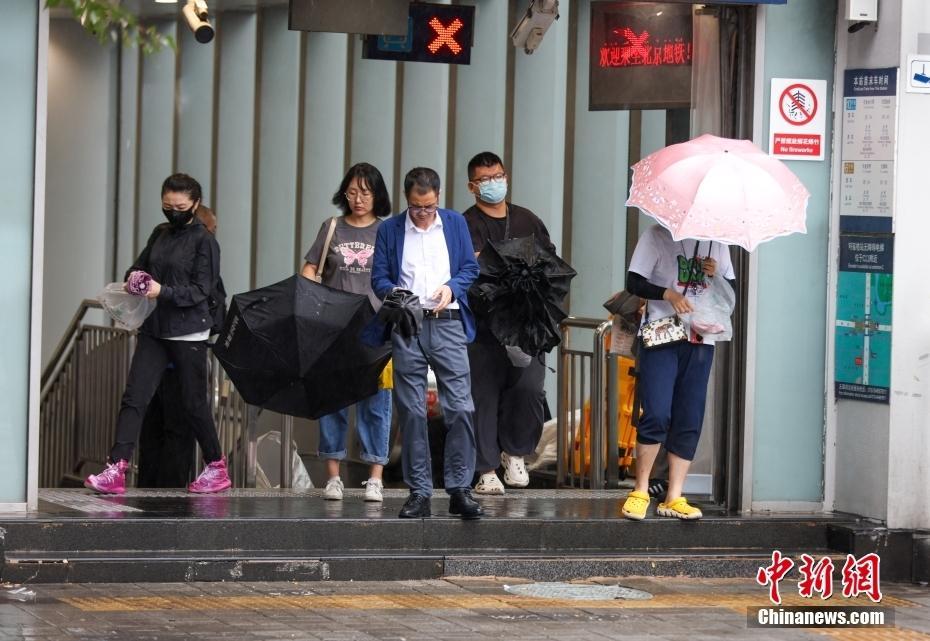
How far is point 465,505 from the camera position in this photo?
8648 mm

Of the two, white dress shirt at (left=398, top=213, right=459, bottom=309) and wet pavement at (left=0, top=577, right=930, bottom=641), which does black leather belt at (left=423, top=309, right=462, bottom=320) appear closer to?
white dress shirt at (left=398, top=213, right=459, bottom=309)

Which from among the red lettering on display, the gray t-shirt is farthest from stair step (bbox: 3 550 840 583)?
the red lettering on display

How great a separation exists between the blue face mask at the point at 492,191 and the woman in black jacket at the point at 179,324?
157 cm

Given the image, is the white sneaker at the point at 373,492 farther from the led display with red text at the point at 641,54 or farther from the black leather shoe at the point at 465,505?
the led display with red text at the point at 641,54

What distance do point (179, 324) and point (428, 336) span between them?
161 cm

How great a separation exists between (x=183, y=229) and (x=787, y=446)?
3.66 meters

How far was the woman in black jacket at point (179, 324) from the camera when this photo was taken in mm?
9328

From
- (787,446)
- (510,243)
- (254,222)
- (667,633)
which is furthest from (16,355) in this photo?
(254,222)

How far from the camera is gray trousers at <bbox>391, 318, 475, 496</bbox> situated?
859cm

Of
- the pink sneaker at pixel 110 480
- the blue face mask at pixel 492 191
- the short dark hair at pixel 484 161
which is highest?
the short dark hair at pixel 484 161

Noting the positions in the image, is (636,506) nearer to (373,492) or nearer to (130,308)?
(373,492)

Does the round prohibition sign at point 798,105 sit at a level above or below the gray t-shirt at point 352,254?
above

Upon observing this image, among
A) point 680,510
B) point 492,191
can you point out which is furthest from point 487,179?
point 680,510

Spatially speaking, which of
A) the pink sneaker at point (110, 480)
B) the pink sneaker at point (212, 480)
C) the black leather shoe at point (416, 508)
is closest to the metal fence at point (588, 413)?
the black leather shoe at point (416, 508)
